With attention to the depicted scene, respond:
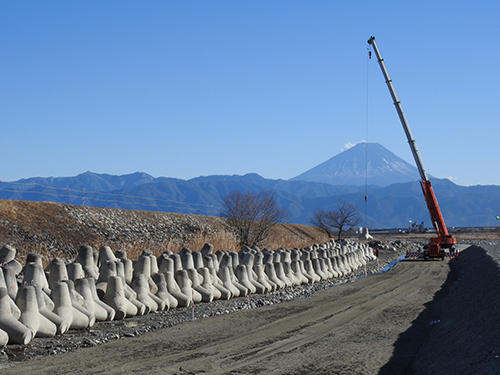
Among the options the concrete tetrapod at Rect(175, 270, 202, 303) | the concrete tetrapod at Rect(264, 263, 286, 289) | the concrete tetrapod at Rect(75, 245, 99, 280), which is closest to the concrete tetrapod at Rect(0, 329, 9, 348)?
the concrete tetrapod at Rect(75, 245, 99, 280)

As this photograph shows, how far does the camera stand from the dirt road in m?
10.3

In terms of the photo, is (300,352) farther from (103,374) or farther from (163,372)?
(103,374)

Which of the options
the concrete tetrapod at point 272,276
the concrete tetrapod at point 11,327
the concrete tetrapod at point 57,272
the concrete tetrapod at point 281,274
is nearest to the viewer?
the concrete tetrapod at point 11,327

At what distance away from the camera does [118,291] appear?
1555cm

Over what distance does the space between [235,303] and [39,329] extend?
24.7 feet

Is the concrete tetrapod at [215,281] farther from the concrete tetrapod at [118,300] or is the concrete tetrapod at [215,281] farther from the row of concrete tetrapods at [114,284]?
the concrete tetrapod at [118,300]

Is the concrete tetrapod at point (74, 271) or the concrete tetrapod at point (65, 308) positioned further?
the concrete tetrapod at point (74, 271)

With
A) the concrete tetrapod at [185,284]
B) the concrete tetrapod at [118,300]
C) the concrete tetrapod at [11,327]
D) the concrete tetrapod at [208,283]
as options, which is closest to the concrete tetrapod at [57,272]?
the concrete tetrapod at [118,300]

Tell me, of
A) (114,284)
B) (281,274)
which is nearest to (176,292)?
(114,284)

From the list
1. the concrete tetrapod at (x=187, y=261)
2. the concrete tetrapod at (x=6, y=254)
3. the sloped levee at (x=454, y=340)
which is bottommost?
the sloped levee at (x=454, y=340)

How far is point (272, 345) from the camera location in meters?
12.1

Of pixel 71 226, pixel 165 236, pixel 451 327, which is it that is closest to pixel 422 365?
pixel 451 327

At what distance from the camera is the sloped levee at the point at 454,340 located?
972 cm

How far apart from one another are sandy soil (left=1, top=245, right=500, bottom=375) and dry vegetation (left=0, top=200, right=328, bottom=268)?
11.2m
